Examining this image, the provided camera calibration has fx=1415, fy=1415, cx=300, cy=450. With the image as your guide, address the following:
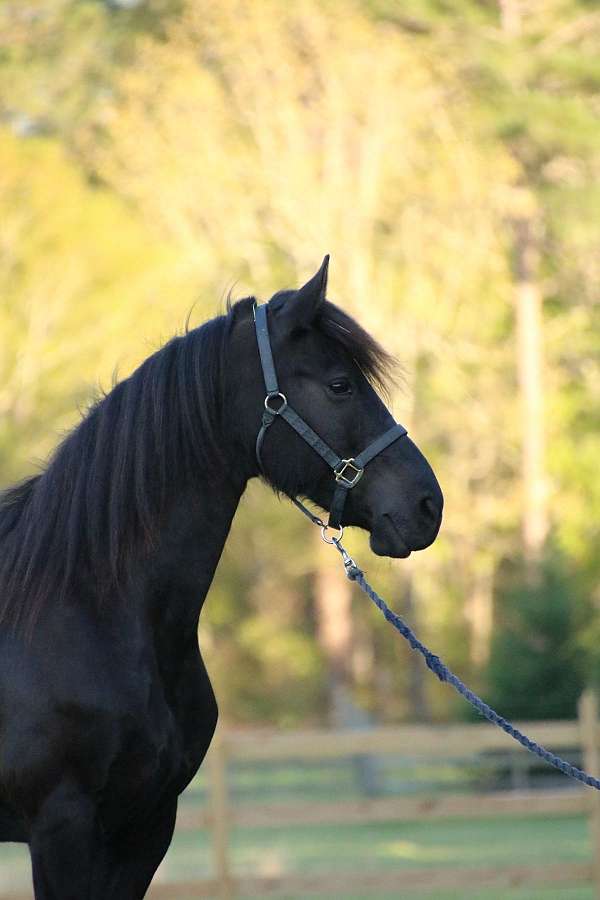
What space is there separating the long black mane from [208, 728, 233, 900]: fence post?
5.97 m

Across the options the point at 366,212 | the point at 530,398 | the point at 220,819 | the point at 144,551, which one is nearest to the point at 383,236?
the point at 366,212

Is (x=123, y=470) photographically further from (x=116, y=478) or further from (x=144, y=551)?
(x=144, y=551)

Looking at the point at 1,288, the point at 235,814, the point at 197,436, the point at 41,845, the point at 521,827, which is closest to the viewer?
the point at 41,845

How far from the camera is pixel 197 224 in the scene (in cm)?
2312

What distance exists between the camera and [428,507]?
3725 millimetres

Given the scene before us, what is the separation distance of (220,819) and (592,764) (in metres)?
2.67

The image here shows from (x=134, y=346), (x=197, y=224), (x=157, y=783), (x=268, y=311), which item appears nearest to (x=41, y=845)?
(x=157, y=783)

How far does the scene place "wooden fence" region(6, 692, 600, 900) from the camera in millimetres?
9219

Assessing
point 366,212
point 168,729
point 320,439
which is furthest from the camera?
point 366,212

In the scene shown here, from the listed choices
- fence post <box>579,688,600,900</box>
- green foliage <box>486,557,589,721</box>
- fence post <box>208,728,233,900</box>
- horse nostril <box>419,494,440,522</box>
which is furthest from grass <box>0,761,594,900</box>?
horse nostril <box>419,494,440,522</box>

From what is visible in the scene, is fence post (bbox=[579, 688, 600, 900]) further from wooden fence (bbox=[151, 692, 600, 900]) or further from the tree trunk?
the tree trunk

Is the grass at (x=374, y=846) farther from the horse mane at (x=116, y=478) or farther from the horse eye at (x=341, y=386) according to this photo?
the horse eye at (x=341, y=386)

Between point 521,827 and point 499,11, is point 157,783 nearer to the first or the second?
point 521,827

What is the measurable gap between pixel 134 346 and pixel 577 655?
8403 millimetres
